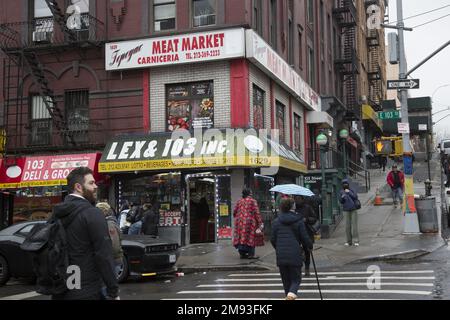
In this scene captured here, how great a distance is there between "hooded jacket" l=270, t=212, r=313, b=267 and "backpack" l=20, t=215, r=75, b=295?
3.97 metres

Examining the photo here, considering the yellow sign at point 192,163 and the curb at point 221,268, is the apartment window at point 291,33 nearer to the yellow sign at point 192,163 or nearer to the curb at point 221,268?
the yellow sign at point 192,163

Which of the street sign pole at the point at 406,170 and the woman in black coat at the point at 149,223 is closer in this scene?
the woman in black coat at the point at 149,223

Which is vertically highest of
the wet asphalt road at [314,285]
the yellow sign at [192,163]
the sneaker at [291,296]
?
the yellow sign at [192,163]

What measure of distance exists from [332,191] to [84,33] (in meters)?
11.3

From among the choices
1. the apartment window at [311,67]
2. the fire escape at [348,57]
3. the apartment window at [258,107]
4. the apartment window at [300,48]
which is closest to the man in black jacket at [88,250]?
the apartment window at [258,107]

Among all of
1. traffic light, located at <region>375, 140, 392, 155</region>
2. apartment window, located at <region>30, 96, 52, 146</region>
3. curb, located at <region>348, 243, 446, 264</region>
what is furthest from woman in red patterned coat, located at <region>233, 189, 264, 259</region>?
apartment window, located at <region>30, 96, 52, 146</region>

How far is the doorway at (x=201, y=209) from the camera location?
18.9m

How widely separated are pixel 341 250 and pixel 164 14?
10.3m

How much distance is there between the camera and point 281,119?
23766 millimetres

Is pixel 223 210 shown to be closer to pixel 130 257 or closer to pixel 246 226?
pixel 246 226

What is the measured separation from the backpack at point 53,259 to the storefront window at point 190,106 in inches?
556

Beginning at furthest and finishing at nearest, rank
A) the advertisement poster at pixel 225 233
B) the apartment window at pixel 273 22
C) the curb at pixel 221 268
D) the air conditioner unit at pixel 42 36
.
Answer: the apartment window at pixel 273 22 → the air conditioner unit at pixel 42 36 → the advertisement poster at pixel 225 233 → the curb at pixel 221 268

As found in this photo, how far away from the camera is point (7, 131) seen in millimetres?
20750

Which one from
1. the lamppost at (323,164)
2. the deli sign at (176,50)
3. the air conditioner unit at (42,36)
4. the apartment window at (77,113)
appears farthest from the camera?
the air conditioner unit at (42,36)
